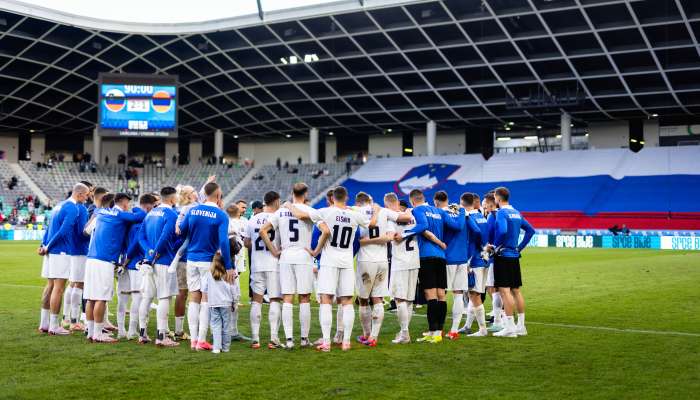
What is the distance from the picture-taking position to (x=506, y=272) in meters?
12.0

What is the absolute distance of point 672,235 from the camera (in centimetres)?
4169

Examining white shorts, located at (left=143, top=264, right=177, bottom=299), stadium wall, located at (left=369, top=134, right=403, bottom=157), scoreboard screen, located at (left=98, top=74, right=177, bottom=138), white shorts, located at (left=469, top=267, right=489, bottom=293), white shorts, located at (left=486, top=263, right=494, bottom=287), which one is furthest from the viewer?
stadium wall, located at (left=369, top=134, right=403, bottom=157)

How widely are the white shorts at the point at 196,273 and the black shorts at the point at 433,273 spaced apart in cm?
340

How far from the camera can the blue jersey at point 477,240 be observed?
41.0 ft

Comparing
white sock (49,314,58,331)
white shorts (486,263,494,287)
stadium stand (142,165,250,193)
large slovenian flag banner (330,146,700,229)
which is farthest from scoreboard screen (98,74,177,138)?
white shorts (486,263,494,287)

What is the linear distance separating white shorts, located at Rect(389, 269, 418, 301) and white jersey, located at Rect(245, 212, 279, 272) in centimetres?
184

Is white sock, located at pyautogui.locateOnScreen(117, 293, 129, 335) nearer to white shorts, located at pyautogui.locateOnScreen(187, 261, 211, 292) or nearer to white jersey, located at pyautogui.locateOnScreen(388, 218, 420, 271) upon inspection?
white shorts, located at pyautogui.locateOnScreen(187, 261, 211, 292)

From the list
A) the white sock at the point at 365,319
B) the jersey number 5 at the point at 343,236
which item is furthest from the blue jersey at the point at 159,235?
the white sock at the point at 365,319

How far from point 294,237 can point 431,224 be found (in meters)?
2.28

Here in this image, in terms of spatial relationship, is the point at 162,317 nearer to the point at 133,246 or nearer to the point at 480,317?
the point at 133,246

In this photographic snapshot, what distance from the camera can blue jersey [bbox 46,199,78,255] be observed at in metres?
11.7

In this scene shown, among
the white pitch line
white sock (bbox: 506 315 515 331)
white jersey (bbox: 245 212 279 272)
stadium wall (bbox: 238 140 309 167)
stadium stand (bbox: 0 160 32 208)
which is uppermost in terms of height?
stadium wall (bbox: 238 140 309 167)

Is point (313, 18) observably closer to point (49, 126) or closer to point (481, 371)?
point (49, 126)

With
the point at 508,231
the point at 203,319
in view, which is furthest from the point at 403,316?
the point at 203,319
